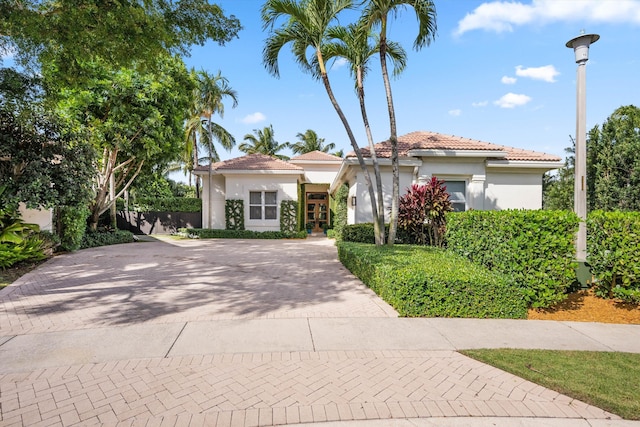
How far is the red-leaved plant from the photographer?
1117 cm

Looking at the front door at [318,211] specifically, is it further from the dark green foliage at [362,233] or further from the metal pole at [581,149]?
the metal pole at [581,149]

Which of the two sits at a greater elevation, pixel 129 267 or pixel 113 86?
pixel 113 86

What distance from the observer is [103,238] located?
15438 mm

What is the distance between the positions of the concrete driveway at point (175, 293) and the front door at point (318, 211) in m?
16.2

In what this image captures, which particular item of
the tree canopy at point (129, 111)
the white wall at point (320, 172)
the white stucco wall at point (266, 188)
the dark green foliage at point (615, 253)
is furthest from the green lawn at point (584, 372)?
the white wall at point (320, 172)

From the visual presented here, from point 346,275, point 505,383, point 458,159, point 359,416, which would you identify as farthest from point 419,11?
point 359,416

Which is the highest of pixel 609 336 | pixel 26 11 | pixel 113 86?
pixel 113 86

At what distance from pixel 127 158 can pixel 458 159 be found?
1630 cm

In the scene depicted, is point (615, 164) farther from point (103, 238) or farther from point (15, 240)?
point (103, 238)

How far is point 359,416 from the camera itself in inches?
107

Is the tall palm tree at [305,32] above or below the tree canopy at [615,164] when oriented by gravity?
above

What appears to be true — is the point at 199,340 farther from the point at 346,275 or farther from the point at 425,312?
the point at 346,275

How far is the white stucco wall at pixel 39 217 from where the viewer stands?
39.1 ft

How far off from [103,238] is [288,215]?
9381 millimetres
